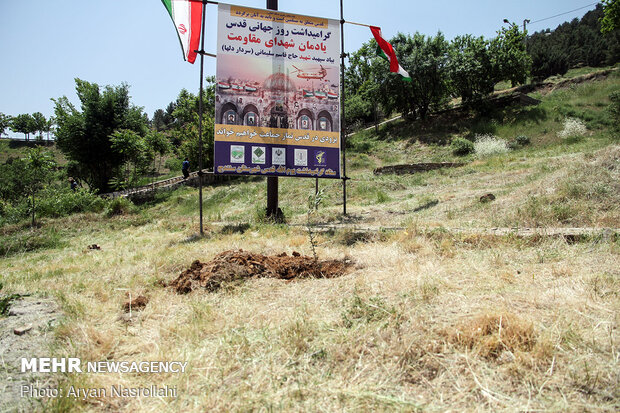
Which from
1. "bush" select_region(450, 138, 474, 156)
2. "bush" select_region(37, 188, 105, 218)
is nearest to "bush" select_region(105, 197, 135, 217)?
"bush" select_region(37, 188, 105, 218)

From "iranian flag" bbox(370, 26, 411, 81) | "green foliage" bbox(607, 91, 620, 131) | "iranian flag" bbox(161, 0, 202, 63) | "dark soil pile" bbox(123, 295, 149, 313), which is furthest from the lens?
"green foliage" bbox(607, 91, 620, 131)

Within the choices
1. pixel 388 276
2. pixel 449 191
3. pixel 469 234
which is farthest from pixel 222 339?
pixel 449 191

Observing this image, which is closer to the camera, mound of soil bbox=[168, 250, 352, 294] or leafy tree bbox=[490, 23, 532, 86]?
mound of soil bbox=[168, 250, 352, 294]

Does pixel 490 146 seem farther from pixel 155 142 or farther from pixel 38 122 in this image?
pixel 38 122

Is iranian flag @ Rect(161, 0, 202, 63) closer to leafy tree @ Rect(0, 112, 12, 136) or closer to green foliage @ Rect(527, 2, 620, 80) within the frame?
green foliage @ Rect(527, 2, 620, 80)

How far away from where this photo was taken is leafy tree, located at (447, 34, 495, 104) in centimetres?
2798

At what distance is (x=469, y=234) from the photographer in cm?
546

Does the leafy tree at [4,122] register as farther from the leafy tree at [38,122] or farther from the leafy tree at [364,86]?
the leafy tree at [364,86]

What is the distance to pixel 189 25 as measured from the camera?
335 inches

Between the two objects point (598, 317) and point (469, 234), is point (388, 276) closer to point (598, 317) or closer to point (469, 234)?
point (598, 317)

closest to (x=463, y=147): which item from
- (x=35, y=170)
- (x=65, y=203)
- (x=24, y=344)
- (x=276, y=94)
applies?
(x=276, y=94)

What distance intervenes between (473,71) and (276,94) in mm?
25417

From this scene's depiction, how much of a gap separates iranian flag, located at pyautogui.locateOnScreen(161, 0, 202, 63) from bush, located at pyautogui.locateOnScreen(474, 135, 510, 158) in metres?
16.5

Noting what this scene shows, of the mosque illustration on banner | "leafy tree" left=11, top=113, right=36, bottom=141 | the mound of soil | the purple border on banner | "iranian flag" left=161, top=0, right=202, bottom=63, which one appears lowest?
the mound of soil
